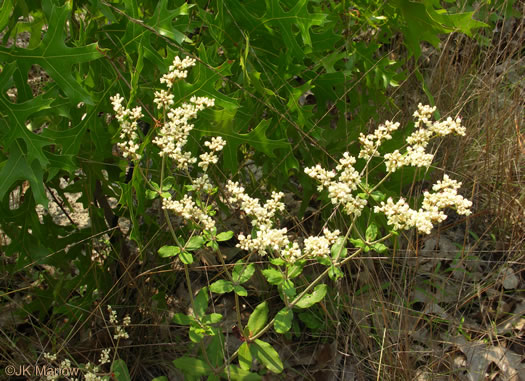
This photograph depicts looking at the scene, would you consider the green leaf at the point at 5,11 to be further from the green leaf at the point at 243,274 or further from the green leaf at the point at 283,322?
the green leaf at the point at 283,322

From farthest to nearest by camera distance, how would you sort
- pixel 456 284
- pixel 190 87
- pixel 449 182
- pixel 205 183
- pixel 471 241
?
pixel 471 241
pixel 456 284
pixel 190 87
pixel 205 183
pixel 449 182

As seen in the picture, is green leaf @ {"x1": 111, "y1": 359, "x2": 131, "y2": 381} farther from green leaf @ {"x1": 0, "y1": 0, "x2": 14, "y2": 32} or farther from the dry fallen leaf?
the dry fallen leaf

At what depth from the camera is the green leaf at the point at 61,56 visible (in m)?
1.78

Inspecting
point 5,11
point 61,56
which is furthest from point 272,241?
point 5,11

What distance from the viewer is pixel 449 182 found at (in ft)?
5.42

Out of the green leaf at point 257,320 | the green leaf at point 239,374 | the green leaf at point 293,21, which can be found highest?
the green leaf at point 293,21

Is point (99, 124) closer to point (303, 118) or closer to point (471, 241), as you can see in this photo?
point (303, 118)

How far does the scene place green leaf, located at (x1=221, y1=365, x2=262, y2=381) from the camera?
1.83m

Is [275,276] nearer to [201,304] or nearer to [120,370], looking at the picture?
[201,304]

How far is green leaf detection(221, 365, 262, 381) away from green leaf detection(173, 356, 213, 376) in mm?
63

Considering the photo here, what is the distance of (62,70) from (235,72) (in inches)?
27.5

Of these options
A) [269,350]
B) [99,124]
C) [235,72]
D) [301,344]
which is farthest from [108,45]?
[301,344]

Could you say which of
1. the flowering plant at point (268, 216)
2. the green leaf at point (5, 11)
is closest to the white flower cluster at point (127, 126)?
the flowering plant at point (268, 216)

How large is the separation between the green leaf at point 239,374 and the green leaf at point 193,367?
63 millimetres
